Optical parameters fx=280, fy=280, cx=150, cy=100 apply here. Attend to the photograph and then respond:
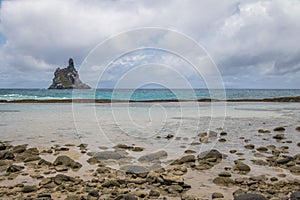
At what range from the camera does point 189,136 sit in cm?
1329

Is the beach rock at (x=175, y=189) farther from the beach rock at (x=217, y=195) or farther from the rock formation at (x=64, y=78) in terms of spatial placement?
the rock formation at (x=64, y=78)

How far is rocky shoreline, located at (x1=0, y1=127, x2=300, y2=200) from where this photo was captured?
19.6 feet

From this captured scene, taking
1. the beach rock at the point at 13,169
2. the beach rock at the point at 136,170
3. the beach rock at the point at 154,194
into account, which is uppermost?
the beach rock at the point at 136,170

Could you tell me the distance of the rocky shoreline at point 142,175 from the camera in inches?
235

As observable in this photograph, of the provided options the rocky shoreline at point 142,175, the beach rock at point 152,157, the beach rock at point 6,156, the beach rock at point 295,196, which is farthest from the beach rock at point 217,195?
the beach rock at point 6,156

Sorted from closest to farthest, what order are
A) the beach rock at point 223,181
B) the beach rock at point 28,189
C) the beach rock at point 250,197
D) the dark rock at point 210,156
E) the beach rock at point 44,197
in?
Result: the beach rock at point 250,197, the beach rock at point 44,197, the beach rock at point 28,189, the beach rock at point 223,181, the dark rock at point 210,156

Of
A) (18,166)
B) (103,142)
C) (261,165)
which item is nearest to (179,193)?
(261,165)

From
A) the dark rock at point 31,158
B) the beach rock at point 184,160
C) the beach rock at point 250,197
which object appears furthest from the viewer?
the dark rock at point 31,158

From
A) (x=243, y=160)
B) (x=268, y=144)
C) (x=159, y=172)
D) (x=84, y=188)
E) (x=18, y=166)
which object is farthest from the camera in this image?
(x=268, y=144)

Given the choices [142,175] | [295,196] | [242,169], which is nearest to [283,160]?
[242,169]

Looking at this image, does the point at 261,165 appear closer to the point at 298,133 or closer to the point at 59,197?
the point at 59,197

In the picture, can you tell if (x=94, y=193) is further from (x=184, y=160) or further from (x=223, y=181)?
(x=184, y=160)

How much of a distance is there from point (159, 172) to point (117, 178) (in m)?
1.19

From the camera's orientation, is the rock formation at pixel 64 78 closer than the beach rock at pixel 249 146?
No
